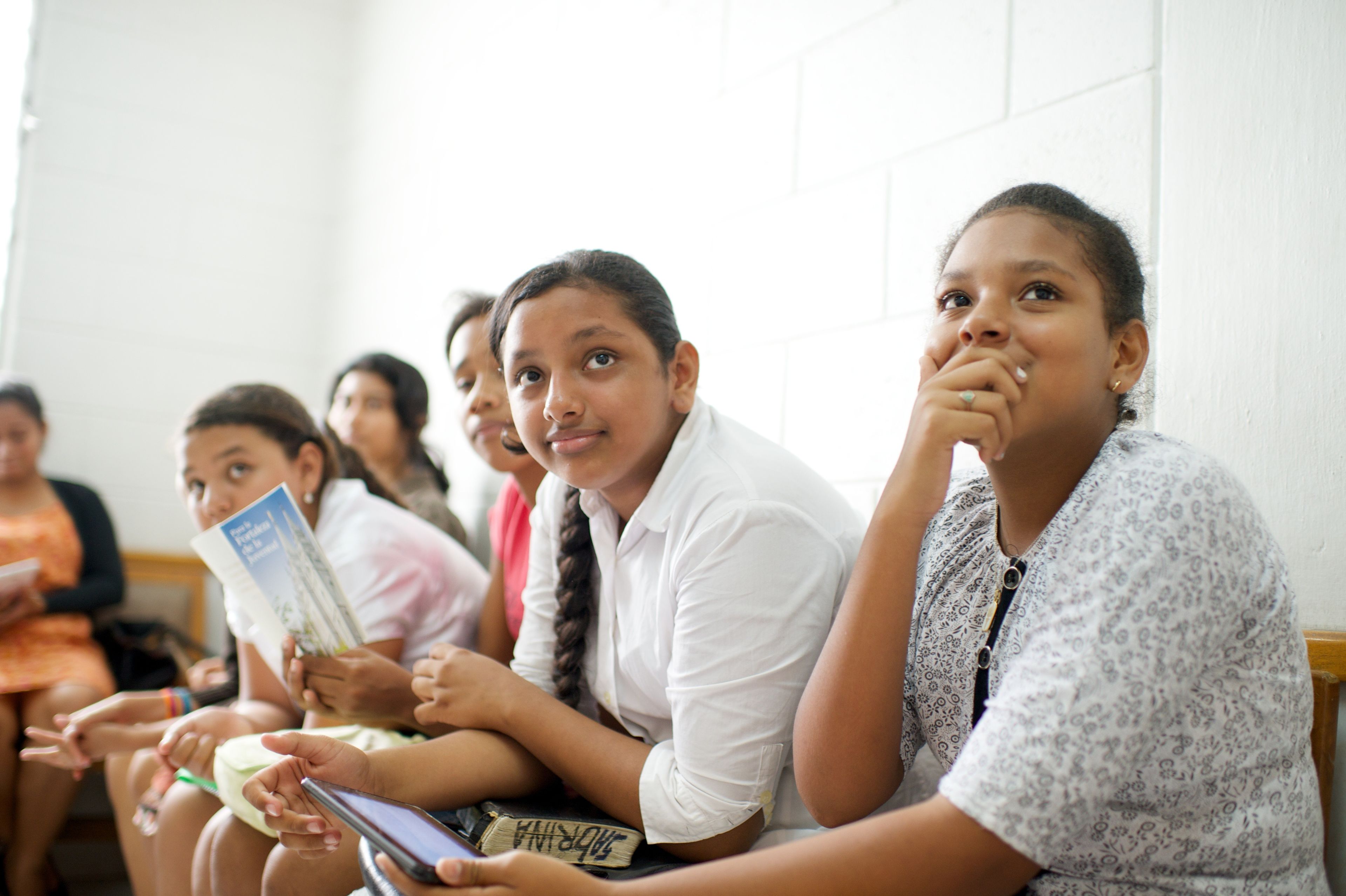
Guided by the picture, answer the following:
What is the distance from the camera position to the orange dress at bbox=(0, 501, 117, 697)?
257 cm

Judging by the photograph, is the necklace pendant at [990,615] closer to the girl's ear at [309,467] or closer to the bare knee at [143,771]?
the girl's ear at [309,467]

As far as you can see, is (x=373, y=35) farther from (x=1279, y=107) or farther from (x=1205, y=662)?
(x=1205, y=662)

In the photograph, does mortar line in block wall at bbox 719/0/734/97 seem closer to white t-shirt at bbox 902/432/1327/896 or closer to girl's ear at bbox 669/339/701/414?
girl's ear at bbox 669/339/701/414

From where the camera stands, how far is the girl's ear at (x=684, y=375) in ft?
4.12

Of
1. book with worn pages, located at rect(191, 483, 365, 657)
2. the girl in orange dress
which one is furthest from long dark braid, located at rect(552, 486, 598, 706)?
the girl in orange dress

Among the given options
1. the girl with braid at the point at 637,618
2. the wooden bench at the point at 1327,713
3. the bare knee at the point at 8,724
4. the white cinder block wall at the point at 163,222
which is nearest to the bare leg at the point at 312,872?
the girl with braid at the point at 637,618

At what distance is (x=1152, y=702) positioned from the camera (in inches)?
28.8

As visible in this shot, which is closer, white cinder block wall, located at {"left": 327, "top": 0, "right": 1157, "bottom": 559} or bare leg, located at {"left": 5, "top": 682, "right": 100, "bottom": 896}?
white cinder block wall, located at {"left": 327, "top": 0, "right": 1157, "bottom": 559}

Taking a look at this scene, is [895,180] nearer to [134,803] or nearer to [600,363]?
[600,363]

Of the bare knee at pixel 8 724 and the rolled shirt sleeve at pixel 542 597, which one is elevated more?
the rolled shirt sleeve at pixel 542 597

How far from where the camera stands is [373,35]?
155 inches

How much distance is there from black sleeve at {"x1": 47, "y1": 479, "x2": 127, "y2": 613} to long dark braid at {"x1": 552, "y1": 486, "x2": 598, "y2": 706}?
7.16 feet

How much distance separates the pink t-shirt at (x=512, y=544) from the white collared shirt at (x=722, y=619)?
54 centimetres

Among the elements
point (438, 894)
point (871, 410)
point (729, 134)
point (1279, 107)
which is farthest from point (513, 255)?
point (438, 894)
